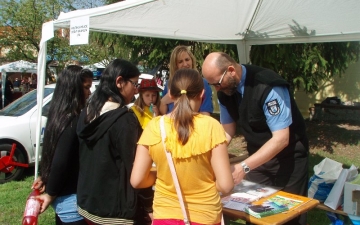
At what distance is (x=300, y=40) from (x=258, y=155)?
2634 mm

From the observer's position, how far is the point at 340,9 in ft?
11.5

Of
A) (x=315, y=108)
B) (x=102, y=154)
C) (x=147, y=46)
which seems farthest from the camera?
(x=315, y=108)

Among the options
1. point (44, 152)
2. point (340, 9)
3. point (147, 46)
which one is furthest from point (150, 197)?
point (147, 46)

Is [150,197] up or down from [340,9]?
down

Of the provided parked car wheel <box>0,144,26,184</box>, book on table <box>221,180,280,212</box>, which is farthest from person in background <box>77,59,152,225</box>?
parked car wheel <box>0,144,26,184</box>

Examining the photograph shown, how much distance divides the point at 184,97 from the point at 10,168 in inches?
201

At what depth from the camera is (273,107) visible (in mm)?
2365

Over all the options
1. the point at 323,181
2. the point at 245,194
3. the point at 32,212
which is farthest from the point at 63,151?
the point at 323,181

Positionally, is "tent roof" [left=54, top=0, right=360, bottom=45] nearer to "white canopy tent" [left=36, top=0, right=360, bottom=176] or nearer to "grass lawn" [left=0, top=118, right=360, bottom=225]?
"white canopy tent" [left=36, top=0, right=360, bottom=176]

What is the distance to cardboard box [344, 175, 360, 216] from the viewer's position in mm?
2738

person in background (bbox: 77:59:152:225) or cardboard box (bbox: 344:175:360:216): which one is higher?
person in background (bbox: 77:59:152:225)

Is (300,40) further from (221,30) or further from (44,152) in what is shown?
(44,152)

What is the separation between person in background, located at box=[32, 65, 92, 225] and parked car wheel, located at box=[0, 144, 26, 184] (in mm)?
3981

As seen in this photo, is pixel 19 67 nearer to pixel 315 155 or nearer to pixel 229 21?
pixel 315 155
